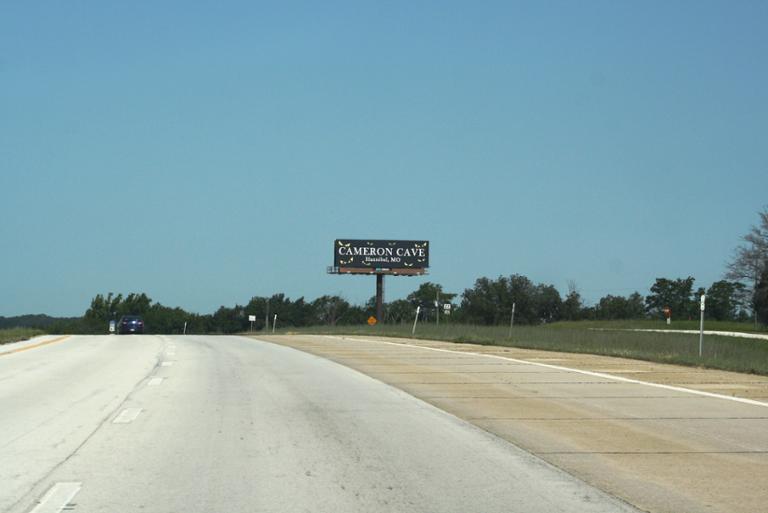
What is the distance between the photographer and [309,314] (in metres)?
185

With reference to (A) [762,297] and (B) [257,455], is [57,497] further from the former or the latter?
(A) [762,297]

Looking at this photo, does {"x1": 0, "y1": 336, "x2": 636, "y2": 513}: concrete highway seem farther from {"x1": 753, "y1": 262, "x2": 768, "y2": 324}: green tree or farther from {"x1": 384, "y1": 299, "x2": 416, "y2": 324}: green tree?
{"x1": 384, "y1": 299, "x2": 416, "y2": 324}: green tree

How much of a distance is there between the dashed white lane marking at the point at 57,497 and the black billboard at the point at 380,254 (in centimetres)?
8889

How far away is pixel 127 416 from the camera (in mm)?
13109

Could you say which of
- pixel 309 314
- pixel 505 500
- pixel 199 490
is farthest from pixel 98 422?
pixel 309 314

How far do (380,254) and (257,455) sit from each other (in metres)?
87.9

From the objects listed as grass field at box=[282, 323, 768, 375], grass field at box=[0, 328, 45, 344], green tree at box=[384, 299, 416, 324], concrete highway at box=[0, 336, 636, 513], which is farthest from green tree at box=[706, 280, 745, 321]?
concrete highway at box=[0, 336, 636, 513]

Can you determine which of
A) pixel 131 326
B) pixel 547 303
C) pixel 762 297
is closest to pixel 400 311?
pixel 547 303

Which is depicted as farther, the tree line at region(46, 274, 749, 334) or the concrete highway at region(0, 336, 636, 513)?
the tree line at region(46, 274, 749, 334)

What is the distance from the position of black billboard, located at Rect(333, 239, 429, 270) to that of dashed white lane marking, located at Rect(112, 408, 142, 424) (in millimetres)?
83334

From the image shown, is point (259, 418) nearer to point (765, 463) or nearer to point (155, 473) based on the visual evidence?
point (155, 473)

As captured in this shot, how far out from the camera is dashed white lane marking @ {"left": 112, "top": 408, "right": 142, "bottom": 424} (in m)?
12.6

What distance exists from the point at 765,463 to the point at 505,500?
3355 mm

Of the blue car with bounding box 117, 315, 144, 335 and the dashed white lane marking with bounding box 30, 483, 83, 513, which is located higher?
the blue car with bounding box 117, 315, 144, 335
